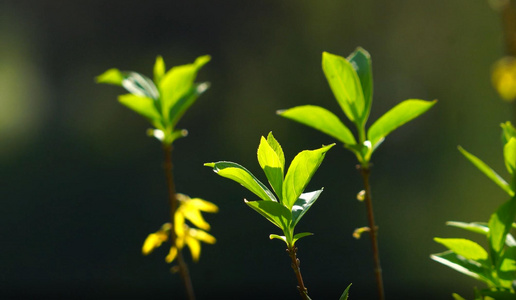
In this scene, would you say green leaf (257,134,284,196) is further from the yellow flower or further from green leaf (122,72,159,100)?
the yellow flower

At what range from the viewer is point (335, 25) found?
82.9 inches

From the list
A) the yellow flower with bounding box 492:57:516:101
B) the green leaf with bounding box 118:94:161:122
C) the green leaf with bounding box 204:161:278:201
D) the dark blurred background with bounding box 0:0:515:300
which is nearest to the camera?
the green leaf with bounding box 204:161:278:201

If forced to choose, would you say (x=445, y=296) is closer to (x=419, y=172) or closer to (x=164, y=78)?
(x=419, y=172)

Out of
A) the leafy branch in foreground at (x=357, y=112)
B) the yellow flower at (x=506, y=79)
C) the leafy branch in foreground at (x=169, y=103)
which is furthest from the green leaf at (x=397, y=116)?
the yellow flower at (x=506, y=79)

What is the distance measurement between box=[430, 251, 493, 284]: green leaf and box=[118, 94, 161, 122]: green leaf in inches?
8.3

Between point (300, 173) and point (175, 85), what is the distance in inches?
6.9

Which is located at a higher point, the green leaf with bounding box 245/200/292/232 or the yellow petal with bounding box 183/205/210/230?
the yellow petal with bounding box 183/205/210/230

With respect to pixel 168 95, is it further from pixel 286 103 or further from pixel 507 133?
pixel 286 103

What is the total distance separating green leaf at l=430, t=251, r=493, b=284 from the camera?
0.27 meters

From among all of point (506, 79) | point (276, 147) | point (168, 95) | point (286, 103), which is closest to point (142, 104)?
point (168, 95)

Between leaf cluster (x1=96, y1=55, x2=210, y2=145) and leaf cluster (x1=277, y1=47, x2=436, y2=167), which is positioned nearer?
leaf cluster (x1=277, y1=47, x2=436, y2=167)

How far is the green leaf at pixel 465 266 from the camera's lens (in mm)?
274

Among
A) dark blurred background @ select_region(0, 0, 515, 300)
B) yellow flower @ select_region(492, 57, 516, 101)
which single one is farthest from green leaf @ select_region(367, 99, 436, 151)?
dark blurred background @ select_region(0, 0, 515, 300)

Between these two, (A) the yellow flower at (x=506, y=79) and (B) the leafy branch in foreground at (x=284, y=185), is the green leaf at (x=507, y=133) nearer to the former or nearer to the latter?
(B) the leafy branch in foreground at (x=284, y=185)
